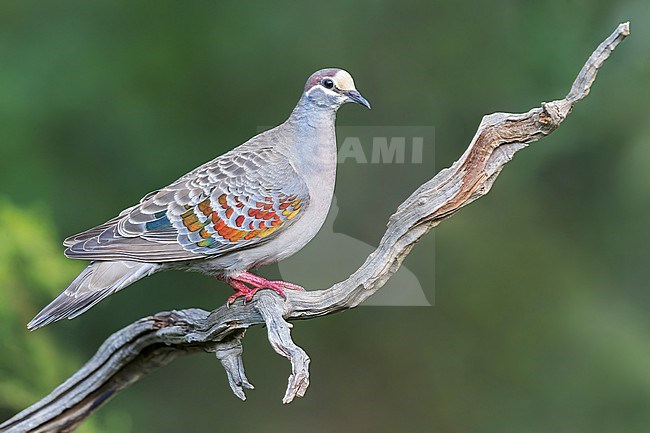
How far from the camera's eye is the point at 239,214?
279 centimetres

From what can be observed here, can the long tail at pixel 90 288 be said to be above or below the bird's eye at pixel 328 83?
below

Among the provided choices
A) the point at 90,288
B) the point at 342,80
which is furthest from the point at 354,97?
the point at 90,288

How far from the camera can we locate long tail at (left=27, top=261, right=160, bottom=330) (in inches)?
102

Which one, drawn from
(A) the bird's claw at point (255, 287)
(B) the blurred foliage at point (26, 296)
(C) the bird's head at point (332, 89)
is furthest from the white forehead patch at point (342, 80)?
(B) the blurred foliage at point (26, 296)

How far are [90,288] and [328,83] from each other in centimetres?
96

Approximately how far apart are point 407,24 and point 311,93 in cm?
194

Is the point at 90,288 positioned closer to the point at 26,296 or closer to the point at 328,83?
the point at 328,83

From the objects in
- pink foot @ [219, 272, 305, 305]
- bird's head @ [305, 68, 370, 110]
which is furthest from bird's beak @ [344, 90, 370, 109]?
pink foot @ [219, 272, 305, 305]

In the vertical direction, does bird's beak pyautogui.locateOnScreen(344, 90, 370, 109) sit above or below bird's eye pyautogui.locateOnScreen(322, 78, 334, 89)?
below

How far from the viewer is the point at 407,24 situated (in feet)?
15.1

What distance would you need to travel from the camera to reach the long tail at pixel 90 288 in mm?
2594

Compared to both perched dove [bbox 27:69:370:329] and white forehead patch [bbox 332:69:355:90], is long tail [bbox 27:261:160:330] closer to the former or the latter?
perched dove [bbox 27:69:370:329]

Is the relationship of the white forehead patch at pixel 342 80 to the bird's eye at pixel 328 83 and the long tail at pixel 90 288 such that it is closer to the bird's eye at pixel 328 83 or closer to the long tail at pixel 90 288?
the bird's eye at pixel 328 83

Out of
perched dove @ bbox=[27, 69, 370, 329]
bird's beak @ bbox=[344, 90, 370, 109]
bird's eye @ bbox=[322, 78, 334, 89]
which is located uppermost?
bird's eye @ bbox=[322, 78, 334, 89]
